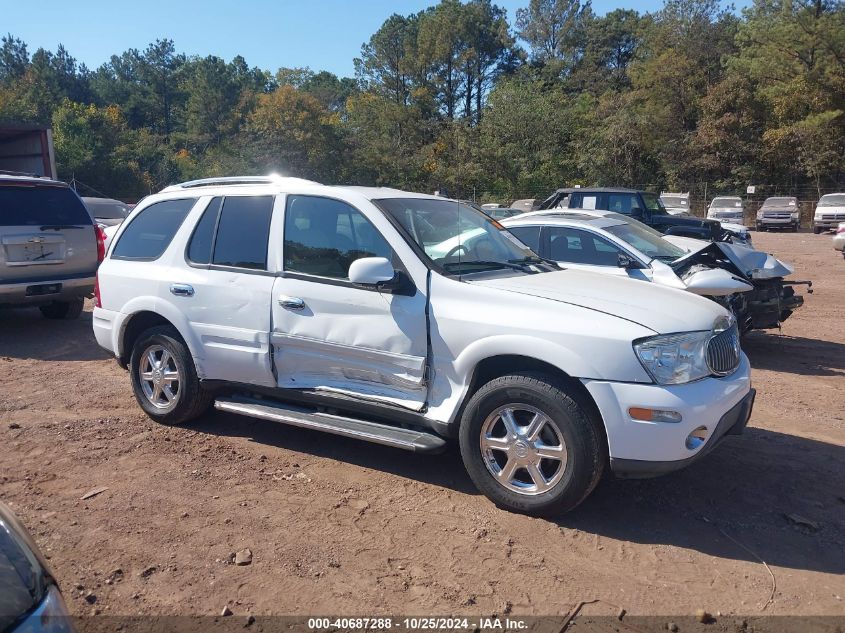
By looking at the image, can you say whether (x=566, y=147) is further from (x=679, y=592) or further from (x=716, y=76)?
(x=679, y=592)

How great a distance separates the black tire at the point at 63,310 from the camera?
33.8 feet

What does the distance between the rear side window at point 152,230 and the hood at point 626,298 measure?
2612mm

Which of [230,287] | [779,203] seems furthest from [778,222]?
[230,287]

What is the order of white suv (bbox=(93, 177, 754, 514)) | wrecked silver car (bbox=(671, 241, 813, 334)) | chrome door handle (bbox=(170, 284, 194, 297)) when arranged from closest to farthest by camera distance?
white suv (bbox=(93, 177, 754, 514)) → chrome door handle (bbox=(170, 284, 194, 297)) → wrecked silver car (bbox=(671, 241, 813, 334))

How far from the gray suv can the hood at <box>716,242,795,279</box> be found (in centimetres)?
778

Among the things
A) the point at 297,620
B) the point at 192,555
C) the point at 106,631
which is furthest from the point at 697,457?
the point at 106,631

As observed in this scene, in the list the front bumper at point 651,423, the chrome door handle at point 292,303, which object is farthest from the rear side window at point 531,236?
the front bumper at point 651,423

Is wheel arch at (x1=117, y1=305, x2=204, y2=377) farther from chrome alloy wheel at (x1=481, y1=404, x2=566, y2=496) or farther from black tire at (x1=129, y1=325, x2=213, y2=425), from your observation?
chrome alloy wheel at (x1=481, y1=404, x2=566, y2=496)

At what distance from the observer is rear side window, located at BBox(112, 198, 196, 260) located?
5727mm

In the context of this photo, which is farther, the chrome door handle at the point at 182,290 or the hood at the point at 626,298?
the chrome door handle at the point at 182,290

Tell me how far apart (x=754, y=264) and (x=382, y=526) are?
19.7 ft

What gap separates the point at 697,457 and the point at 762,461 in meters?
1.41

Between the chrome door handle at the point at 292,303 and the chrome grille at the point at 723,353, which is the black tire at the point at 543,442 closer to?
the chrome grille at the point at 723,353

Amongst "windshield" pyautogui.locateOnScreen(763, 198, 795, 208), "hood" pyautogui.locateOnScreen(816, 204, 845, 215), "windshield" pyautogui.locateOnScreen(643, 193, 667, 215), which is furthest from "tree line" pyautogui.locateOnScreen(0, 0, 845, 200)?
"windshield" pyautogui.locateOnScreen(643, 193, 667, 215)
